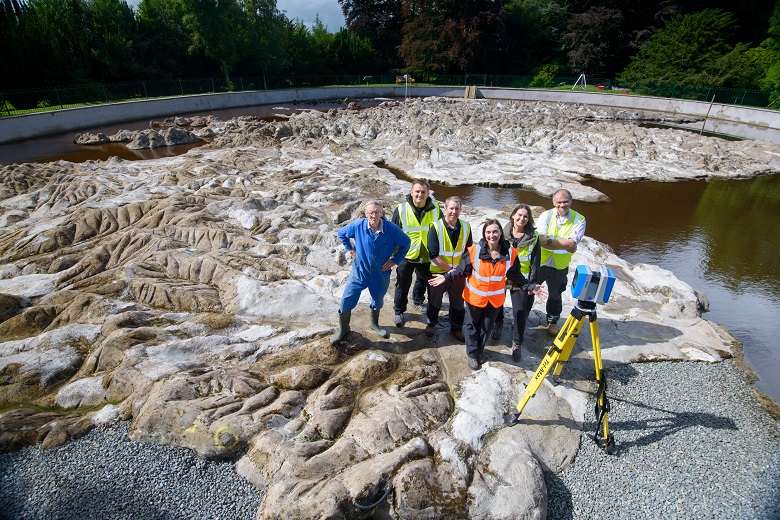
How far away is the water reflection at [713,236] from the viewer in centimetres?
667

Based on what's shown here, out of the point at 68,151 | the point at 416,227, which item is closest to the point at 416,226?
the point at 416,227

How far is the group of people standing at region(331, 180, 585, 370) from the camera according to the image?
4.43 metres

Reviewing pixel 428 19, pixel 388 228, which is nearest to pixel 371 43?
pixel 428 19

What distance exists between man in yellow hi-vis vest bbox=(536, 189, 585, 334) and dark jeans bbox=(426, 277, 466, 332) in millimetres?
943

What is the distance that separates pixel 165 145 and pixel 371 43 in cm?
3197

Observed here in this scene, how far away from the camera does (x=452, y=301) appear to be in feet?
17.0

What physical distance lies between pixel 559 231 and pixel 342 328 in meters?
2.79

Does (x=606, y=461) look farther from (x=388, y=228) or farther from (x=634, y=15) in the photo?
(x=634, y=15)

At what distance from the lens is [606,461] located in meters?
3.84

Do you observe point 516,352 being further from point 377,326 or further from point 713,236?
point 713,236

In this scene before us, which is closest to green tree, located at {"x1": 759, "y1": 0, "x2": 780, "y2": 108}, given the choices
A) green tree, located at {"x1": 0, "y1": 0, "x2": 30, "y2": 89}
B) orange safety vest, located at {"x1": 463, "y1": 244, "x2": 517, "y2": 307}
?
orange safety vest, located at {"x1": 463, "y1": 244, "x2": 517, "y2": 307}

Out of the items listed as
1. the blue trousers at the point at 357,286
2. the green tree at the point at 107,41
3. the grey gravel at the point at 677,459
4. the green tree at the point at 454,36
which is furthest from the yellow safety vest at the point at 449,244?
the green tree at the point at 454,36

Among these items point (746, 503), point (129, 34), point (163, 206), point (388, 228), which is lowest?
point (746, 503)

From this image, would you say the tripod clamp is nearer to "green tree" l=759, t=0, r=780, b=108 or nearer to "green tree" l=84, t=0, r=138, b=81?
"green tree" l=759, t=0, r=780, b=108
